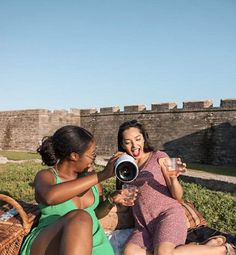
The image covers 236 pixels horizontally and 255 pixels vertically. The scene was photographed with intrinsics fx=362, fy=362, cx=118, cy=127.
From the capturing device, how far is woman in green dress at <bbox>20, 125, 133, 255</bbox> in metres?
2.19

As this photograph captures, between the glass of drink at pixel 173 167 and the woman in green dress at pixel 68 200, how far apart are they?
0.44m

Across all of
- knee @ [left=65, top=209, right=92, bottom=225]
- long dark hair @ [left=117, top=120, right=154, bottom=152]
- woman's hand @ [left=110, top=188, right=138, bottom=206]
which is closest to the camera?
knee @ [left=65, top=209, right=92, bottom=225]

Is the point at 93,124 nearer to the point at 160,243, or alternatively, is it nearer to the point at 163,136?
the point at 163,136

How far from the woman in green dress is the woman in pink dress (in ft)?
0.96

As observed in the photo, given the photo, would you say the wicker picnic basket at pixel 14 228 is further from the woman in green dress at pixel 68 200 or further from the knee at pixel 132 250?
the knee at pixel 132 250

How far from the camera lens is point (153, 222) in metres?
3.03

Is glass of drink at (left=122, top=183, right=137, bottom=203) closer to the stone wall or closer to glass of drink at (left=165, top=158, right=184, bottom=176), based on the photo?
glass of drink at (left=165, top=158, right=184, bottom=176)

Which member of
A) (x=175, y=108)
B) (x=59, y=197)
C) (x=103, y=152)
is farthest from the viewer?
(x=103, y=152)

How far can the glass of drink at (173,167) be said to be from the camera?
2879mm

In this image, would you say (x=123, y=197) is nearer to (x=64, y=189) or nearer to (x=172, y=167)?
(x=172, y=167)

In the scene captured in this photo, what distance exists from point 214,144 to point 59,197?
15.6m

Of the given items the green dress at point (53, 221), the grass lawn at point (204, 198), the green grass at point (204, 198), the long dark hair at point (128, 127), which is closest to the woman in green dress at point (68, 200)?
the green dress at point (53, 221)

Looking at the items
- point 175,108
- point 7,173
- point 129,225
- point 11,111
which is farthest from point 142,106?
point 129,225

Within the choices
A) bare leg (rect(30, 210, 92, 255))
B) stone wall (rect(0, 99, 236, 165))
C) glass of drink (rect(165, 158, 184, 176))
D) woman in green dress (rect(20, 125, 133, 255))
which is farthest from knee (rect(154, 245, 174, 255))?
stone wall (rect(0, 99, 236, 165))
